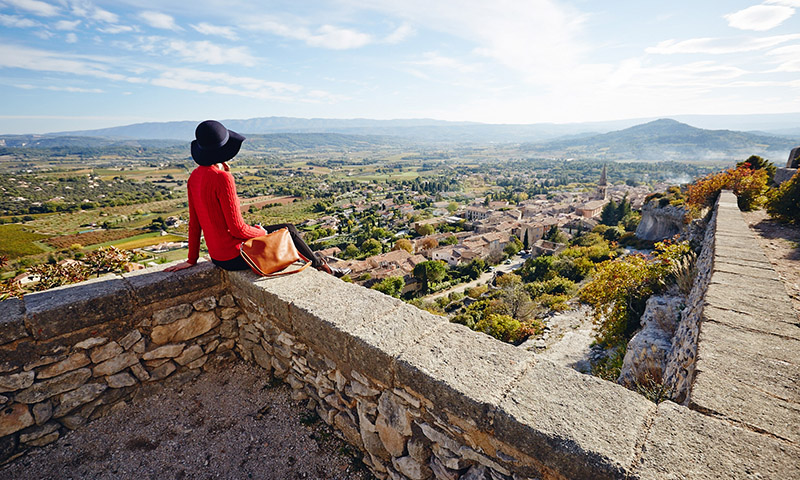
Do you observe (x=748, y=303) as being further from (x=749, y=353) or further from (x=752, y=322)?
(x=749, y=353)

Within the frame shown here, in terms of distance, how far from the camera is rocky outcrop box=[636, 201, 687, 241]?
62.2 feet

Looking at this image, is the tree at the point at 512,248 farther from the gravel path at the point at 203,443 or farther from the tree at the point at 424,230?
the gravel path at the point at 203,443

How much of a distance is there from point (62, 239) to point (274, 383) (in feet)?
185

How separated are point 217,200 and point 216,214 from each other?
117 mm

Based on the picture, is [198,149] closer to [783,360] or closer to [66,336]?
[66,336]

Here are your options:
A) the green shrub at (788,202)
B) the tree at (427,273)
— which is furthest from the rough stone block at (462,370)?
the tree at (427,273)

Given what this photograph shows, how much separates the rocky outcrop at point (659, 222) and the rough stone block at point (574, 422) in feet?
68.4

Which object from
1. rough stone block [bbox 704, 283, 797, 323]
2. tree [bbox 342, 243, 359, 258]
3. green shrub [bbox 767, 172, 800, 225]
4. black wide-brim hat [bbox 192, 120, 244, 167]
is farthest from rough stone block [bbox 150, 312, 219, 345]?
tree [bbox 342, 243, 359, 258]

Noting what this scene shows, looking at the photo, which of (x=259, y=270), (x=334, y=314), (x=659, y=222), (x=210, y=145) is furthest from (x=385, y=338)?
(x=659, y=222)

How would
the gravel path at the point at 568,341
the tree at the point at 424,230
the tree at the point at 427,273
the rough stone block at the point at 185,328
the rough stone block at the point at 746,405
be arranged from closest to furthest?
the rough stone block at the point at 746,405, the rough stone block at the point at 185,328, the gravel path at the point at 568,341, the tree at the point at 427,273, the tree at the point at 424,230

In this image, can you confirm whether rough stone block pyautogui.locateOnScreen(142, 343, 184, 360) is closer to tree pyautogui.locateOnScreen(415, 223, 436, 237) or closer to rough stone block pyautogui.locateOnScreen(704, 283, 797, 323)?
rough stone block pyautogui.locateOnScreen(704, 283, 797, 323)

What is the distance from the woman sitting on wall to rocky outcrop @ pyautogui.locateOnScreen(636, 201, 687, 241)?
2127cm

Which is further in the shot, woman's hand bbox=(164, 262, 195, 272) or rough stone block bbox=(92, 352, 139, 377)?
woman's hand bbox=(164, 262, 195, 272)

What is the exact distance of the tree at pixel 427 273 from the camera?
102 ft
